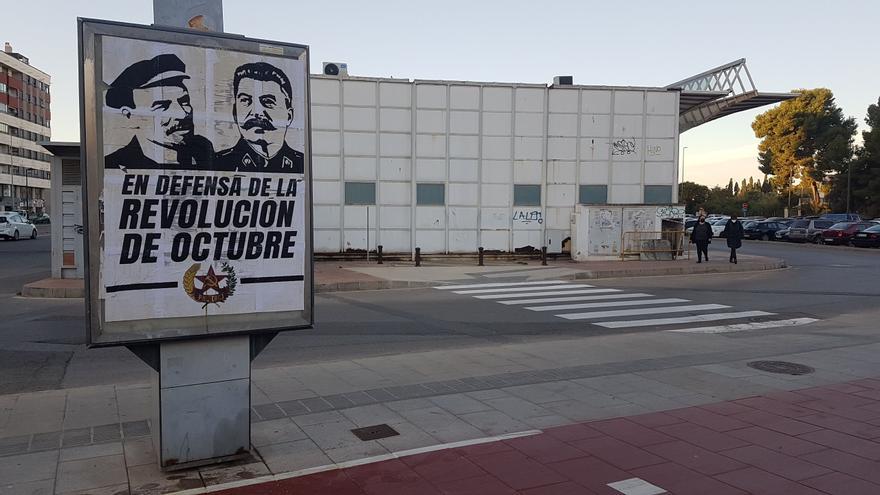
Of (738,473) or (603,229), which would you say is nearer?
(738,473)

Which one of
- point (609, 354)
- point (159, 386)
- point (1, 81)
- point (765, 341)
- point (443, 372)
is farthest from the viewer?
point (1, 81)

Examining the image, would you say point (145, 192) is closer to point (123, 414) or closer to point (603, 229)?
point (123, 414)

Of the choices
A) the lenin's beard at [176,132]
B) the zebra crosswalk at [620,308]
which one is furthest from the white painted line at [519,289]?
the lenin's beard at [176,132]

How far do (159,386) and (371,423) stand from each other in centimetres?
188

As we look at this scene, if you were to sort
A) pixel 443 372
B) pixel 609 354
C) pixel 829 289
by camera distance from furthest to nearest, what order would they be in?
pixel 829 289, pixel 609 354, pixel 443 372

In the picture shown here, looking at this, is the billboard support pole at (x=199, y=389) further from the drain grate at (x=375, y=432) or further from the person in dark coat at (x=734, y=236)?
the person in dark coat at (x=734, y=236)

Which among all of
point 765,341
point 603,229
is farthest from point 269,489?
point 603,229

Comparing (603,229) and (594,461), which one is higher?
(603,229)

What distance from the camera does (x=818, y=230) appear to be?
130 ft

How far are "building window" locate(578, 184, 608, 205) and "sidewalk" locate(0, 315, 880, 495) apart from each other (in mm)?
16421

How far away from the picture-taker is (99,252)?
4117 mm

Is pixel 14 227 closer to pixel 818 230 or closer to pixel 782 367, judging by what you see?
pixel 782 367

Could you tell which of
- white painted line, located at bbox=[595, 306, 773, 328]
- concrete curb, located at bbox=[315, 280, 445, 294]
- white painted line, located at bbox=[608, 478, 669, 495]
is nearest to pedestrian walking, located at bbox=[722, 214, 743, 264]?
white painted line, located at bbox=[595, 306, 773, 328]

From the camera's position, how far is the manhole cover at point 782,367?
7.59 meters
